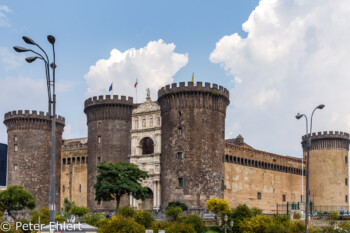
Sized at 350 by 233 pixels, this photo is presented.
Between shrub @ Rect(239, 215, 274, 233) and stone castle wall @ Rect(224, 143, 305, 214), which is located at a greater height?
stone castle wall @ Rect(224, 143, 305, 214)

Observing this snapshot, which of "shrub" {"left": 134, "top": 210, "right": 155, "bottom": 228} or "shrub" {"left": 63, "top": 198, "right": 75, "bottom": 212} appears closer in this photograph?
"shrub" {"left": 134, "top": 210, "right": 155, "bottom": 228}

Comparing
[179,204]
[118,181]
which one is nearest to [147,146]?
[179,204]

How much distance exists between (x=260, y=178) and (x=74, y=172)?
25.5 meters

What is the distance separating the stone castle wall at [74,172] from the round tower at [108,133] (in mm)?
4387

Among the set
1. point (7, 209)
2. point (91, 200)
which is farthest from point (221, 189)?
point (7, 209)

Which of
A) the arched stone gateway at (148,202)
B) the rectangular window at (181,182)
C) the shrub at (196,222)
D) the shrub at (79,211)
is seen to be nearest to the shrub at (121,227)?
the shrub at (196,222)

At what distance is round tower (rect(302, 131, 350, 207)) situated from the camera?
8356 centimetres

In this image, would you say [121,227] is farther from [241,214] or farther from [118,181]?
[118,181]

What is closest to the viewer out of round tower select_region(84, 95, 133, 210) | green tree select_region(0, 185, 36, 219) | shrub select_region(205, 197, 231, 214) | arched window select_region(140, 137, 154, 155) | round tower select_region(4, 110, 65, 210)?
shrub select_region(205, 197, 231, 214)

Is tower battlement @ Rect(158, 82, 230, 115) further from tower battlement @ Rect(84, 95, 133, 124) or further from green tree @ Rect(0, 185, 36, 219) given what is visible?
green tree @ Rect(0, 185, 36, 219)

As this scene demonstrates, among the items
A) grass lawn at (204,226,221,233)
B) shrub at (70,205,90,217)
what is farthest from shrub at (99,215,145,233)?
shrub at (70,205,90,217)

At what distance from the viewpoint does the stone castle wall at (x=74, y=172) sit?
76.3 meters

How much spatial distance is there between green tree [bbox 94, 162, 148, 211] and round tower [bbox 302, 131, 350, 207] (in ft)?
108

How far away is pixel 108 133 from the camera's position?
71000 millimetres
